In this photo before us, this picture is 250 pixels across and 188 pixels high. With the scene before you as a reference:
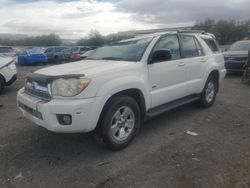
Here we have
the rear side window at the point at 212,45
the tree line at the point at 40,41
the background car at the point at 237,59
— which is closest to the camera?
the rear side window at the point at 212,45

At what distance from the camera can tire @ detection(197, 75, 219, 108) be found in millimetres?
5879

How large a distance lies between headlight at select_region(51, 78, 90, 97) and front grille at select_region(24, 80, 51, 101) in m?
0.18

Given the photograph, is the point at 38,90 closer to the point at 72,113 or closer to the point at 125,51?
the point at 72,113

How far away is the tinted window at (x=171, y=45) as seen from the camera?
4681 millimetres

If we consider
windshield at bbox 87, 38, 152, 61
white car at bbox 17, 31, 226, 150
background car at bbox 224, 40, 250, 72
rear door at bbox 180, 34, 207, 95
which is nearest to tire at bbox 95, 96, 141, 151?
white car at bbox 17, 31, 226, 150

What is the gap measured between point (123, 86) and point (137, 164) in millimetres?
1115

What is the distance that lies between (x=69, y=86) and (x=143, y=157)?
1.45 meters

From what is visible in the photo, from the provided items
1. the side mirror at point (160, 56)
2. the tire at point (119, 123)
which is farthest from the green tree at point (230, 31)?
the tire at point (119, 123)

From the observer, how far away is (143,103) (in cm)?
416

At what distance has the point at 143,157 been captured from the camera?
12.2ft

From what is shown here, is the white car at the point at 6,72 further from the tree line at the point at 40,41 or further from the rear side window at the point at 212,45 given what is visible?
the tree line at the point at 40,41

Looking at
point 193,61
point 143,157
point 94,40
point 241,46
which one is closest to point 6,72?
point 193,61

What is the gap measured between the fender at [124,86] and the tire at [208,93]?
83.2 inches

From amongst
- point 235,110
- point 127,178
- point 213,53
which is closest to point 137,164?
point 127,178
